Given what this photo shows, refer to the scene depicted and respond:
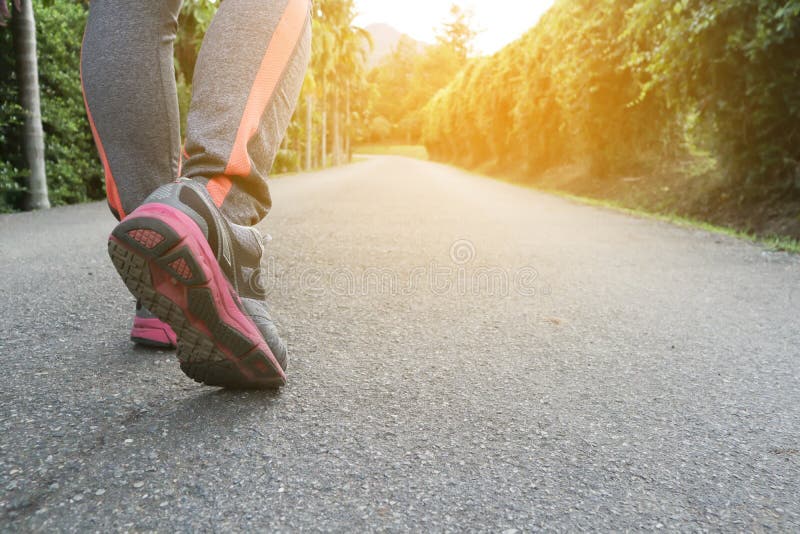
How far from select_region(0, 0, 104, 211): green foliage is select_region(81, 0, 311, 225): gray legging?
14.2 feet

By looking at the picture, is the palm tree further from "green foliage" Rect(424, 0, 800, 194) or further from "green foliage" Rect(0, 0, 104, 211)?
"green foliage" Rect(424, 0, 800, 194)

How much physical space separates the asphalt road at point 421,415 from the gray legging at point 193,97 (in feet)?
1.42

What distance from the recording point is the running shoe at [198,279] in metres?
0.89

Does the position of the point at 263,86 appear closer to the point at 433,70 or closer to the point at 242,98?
the point at 242,98

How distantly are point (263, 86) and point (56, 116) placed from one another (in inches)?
199

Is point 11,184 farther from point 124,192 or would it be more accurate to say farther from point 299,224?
point 124,192

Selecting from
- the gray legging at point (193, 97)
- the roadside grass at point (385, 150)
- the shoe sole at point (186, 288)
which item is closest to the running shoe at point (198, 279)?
the shoe sole at point (186, 288)

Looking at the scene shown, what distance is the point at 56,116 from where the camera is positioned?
5.12 m

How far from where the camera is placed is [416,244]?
11.6 ft

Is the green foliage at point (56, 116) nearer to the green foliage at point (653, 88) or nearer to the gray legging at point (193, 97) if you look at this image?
the gray legging at point (193, 97)

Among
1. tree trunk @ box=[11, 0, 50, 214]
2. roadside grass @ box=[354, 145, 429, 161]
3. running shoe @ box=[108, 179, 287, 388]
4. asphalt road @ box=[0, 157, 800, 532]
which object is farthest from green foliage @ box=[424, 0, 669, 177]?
roadside grass @ box=[354, 145, 429, 161]

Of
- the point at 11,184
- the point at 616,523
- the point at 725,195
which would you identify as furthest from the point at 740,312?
the point at 11,184

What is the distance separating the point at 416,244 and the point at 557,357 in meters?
2.08

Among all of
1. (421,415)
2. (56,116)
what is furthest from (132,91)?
(56,116)
